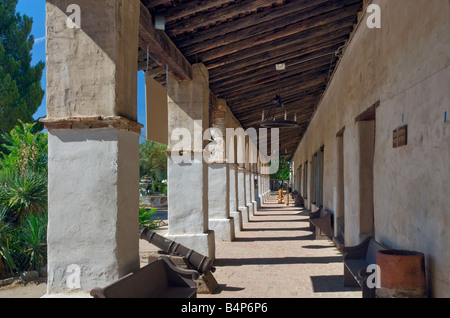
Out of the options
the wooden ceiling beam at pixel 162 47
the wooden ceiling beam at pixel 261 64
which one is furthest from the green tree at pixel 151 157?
the wooden ceiling beam at pixel 162 47

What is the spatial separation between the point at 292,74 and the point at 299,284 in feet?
17.7

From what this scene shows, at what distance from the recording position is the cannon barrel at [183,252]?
532 centimetres

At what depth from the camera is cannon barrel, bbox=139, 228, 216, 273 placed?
532cm

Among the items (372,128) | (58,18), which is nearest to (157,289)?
(58,18)

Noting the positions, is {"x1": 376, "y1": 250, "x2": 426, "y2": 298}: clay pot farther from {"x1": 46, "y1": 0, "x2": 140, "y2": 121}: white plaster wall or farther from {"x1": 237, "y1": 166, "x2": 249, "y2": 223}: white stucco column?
{"x1": 237, "y1": 166, "x2": 249, "y2": 223}: white stucco column

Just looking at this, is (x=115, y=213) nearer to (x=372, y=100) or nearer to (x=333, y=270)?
(x=372, y=100)

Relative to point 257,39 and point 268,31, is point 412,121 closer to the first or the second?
point 268,31

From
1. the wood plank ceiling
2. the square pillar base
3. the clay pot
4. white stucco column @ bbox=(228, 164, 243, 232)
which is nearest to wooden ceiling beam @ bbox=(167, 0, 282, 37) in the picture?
the wood plank ceiling

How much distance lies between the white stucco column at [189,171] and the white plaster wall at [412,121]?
2.55 metres

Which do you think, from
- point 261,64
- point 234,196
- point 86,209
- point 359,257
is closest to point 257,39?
point 261,64

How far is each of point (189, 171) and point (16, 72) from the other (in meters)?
18.8

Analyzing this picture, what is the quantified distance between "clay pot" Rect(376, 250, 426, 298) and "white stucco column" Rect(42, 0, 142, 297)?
2209mm

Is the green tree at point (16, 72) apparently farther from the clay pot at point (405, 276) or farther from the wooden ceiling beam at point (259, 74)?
the clay pot at point (405, 276)

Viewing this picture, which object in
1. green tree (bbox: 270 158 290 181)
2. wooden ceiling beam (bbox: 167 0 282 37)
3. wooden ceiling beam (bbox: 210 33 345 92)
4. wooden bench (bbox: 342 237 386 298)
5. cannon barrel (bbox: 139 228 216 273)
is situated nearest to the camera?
wooden bench (bbox: 342 237 386 298)
